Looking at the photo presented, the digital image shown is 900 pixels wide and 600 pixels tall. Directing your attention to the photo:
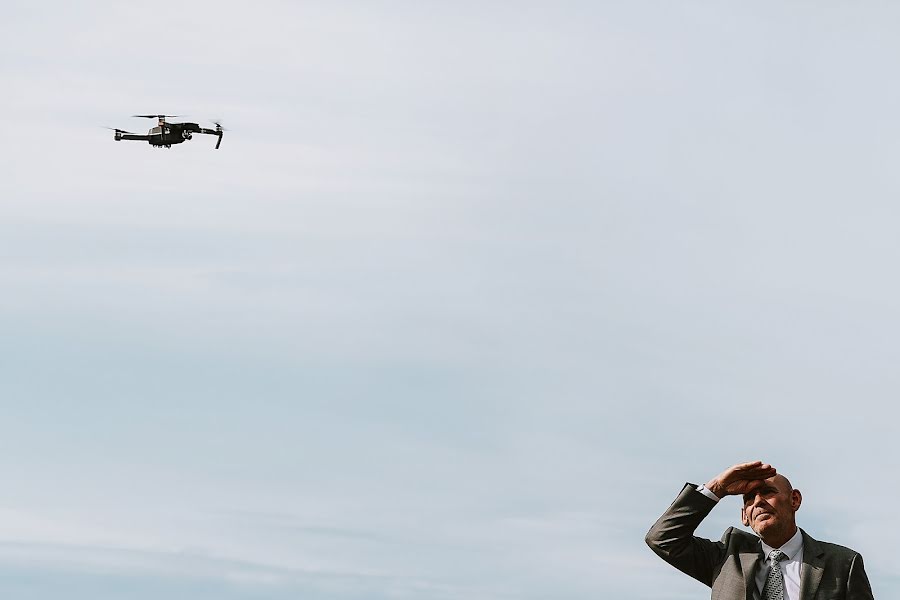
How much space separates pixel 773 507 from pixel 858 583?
3.36 ft

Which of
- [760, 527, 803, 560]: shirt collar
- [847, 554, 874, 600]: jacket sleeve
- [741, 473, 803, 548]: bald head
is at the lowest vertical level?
[847, 554, 874, 600]: jacket sleeve

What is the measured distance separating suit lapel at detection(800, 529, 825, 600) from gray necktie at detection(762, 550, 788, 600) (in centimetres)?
21

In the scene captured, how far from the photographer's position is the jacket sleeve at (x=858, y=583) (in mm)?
12281

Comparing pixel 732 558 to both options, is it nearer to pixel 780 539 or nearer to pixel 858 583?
pixel 780 539

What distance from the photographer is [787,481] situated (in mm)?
12398

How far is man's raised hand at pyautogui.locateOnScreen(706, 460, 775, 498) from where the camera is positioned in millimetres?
12336

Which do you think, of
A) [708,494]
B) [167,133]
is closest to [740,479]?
[708,494]

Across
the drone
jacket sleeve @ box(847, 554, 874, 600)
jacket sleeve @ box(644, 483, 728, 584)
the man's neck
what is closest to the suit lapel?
the man's neck

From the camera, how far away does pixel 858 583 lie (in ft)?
40.5

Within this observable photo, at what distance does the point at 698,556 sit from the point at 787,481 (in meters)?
1.24

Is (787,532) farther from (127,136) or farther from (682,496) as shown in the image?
(127,136)

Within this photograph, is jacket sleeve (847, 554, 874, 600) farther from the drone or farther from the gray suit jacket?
the drone

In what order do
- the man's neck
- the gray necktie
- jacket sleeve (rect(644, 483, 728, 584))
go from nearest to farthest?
the gray necktie → the man's neck → jacket sleeve (rect(644, 483, 728, 584))

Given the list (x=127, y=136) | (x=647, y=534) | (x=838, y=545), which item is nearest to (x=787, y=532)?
(x=838, y=545)
